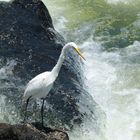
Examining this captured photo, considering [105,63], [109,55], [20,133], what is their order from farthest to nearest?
[109,55] → [105,63] → [20,133]

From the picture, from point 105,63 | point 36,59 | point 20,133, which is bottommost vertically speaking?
point 105,63

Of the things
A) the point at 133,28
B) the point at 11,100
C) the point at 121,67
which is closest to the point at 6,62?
the point at 11,100

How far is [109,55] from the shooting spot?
42.3ft

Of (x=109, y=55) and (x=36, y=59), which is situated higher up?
(x=36, y=59)

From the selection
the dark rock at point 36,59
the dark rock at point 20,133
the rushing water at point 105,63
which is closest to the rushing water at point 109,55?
the rushing water at point 105,63

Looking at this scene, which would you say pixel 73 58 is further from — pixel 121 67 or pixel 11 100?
pixel 11 100

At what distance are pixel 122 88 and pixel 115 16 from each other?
13.7 ft

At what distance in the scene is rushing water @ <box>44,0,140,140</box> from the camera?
385 inches

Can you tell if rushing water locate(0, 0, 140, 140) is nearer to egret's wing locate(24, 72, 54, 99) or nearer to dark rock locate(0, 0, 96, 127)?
dark rock locate(0, 0, 96, 127)

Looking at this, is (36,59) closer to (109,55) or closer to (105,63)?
(105,63)

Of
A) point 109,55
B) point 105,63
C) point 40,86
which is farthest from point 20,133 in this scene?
point 109,55

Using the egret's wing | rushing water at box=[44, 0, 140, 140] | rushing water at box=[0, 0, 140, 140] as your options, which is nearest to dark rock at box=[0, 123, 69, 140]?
the egret's wing

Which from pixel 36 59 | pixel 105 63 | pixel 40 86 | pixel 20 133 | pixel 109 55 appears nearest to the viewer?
pixel 20 133

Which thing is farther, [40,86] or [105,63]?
[105,63]
